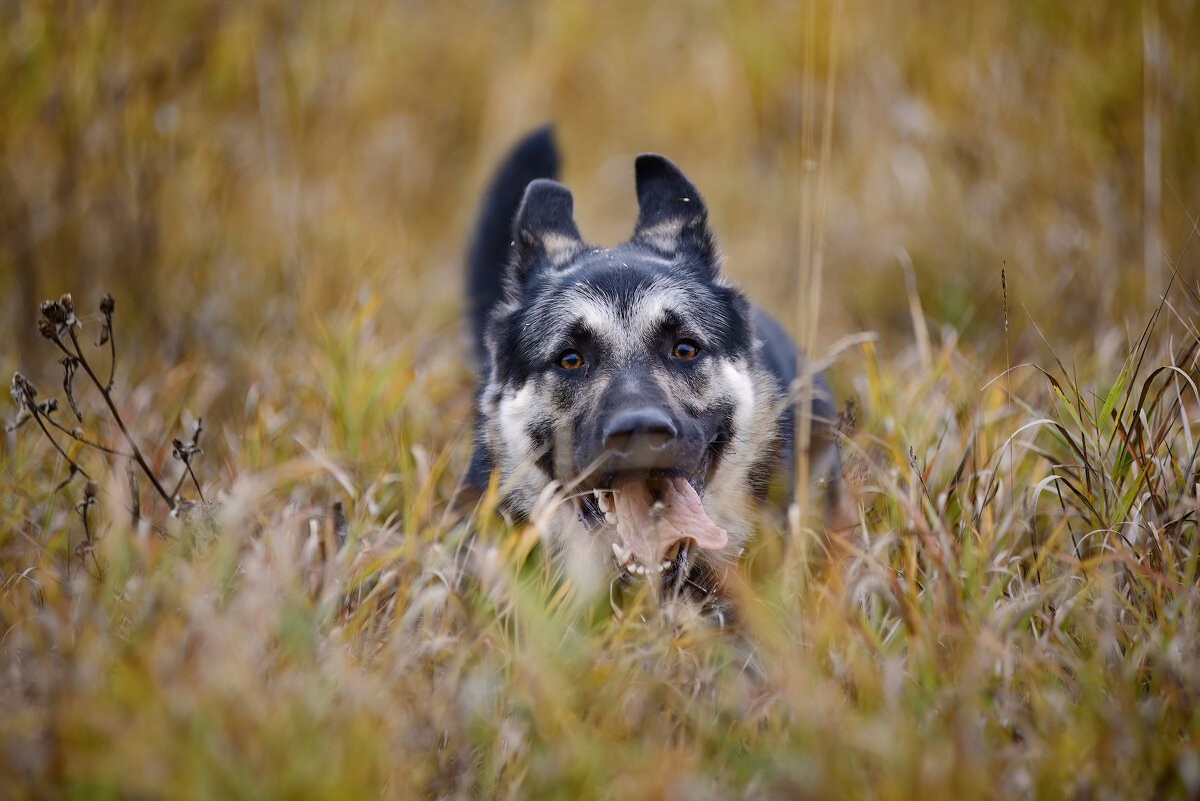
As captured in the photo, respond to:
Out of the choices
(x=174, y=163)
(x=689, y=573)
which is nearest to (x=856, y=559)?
(x=689, y=573)

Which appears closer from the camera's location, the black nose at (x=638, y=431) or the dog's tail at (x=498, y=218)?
the black nose at (x=638, y=431)

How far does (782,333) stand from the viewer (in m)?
3.94

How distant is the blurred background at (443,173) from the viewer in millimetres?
3832

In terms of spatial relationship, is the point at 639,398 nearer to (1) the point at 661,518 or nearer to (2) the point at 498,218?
(1) the point at 661,518

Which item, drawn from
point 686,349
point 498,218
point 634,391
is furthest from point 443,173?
point 634,391

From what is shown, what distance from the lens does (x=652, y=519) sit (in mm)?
2521

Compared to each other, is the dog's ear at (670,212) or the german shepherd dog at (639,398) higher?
the dog's ear at (670,212)

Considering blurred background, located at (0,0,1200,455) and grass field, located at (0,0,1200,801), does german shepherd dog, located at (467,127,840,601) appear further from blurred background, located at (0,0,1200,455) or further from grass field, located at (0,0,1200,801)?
blurred background, located at (0,0,1200,455)

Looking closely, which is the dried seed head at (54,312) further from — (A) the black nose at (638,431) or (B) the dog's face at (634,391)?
(A) the black nose at (638,431)

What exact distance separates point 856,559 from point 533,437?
1197 mm

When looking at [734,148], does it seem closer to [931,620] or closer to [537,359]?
[537,359]

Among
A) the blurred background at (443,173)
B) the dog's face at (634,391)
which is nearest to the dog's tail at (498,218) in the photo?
the blurred background at (443,173)

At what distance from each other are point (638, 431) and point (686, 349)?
626 millimetres

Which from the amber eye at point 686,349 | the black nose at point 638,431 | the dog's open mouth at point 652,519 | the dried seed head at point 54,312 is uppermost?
the dried seed head at point 54,312
